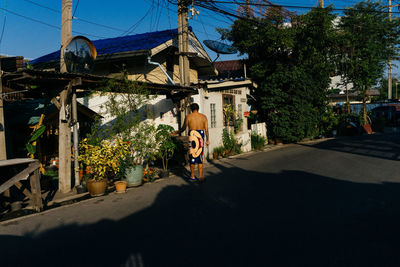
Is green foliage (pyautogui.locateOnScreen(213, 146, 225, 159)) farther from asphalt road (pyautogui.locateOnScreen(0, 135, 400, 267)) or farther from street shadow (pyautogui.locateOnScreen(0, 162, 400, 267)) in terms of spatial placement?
street shadow (pyautogui.locateOnScreen(0, 162, 400, 267))

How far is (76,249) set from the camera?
13.0 feet

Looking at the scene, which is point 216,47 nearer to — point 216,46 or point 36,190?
point 216,46

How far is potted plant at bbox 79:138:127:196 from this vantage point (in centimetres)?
697

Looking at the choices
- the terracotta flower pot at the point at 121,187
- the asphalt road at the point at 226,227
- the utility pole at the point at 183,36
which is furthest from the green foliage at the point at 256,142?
the terracotta flower pot at the point at 121,187

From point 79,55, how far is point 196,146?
12.6 feet

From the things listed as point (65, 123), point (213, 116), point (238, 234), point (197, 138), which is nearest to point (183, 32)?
point (213, 116)

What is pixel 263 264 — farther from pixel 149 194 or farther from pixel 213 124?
pixel 213 124

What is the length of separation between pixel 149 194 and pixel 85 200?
1385 mm

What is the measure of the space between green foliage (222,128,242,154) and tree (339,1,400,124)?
486 inches

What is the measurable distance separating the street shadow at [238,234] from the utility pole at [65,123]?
256 cm

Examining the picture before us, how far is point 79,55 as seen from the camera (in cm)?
777

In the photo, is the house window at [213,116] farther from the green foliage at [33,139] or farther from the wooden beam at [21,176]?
the wooden beam at [21,176]

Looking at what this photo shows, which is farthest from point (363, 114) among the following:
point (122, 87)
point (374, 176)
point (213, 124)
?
point (122, 87)

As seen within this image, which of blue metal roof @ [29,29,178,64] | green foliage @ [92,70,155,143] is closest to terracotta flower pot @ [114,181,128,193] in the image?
green foliage @ [92,70,155,143]
